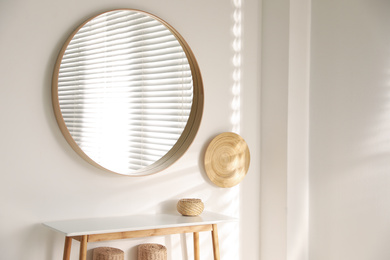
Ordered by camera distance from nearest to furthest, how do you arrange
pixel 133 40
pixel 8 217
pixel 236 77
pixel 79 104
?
1. pixel 8 217
2. pixel 79 104
3. pixel 133 40
4. pixel 236 77

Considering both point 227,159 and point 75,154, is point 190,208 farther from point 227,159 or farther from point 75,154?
point 75,154

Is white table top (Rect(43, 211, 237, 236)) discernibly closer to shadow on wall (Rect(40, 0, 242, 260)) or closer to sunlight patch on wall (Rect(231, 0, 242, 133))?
shadow on wall (Rect(40, 0, 242, 260))

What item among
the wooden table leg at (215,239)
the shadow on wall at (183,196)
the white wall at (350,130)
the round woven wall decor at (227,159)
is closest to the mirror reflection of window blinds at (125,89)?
the shadow on wall at (183,196)

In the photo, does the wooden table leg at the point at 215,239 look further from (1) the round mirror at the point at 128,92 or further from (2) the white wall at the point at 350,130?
(2) the white wall at the point at 350,130

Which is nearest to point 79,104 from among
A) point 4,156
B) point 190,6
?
point 4,156

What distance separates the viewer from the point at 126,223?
95.1 inches

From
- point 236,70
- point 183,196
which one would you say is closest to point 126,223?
point 183,196

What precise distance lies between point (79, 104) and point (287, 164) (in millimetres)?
1355

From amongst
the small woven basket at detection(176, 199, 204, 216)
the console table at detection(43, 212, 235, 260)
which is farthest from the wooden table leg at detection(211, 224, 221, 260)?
the small woven basket at detection(176, 199, 204, 216)

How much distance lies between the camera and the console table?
222 centimetres

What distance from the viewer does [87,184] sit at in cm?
253

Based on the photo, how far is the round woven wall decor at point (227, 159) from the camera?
117 inches

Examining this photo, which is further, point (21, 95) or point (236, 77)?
point (236, 77)

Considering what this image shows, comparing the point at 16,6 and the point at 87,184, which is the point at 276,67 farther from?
the point at 16,6
